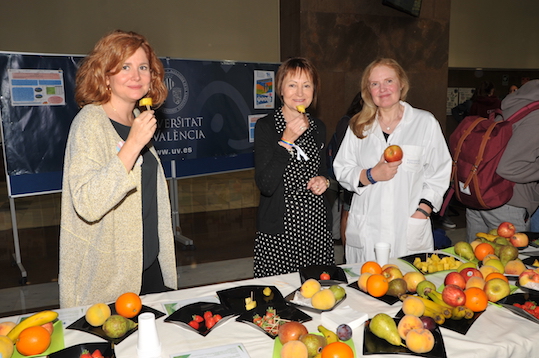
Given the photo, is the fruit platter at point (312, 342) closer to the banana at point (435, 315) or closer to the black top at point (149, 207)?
the banana at point (435, 315)

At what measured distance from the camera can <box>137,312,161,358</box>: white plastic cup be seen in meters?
1.26

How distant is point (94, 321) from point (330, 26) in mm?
4339

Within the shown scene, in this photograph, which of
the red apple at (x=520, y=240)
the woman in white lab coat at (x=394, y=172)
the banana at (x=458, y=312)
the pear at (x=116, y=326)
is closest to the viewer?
the pear at (x=116, y=326)

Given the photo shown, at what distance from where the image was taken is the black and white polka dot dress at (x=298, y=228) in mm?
2414

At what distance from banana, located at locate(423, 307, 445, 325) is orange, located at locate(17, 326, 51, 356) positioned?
3.99 feet

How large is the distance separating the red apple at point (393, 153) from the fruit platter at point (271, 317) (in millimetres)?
1076

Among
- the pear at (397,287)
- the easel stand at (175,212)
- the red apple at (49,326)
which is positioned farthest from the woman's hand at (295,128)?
the easel stand at (175,212)

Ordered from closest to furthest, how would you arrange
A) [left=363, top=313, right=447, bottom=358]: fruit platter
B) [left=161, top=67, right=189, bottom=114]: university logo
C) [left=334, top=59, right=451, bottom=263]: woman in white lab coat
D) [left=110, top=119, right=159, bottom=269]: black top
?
[left=363, top=313, right=447, bottom=358]: fruit platter → [left=110, top=119, right=159, bottom=269]: black top → [left=334, top=59, right=451, bottom=263]: woman in white lab coat → [left=161, top=67, right=189, bottom=114]: university logo

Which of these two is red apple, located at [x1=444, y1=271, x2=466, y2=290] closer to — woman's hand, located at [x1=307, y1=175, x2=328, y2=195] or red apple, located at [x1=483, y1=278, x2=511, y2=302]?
red apple, located at [x1=483, y1=278, x2=511, y2=302]

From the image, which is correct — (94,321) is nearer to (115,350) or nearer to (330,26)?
(115,350)

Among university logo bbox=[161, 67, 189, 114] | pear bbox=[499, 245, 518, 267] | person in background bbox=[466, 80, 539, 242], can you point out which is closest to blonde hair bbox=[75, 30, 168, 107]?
pear bbox=[499, 245, 518, 267]

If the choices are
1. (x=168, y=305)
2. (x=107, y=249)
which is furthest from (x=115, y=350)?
(x=107, y=249)

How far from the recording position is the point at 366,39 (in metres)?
5.25

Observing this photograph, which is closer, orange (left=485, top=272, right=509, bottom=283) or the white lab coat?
orange (left=485, top=272, right=509, bottom=283)
